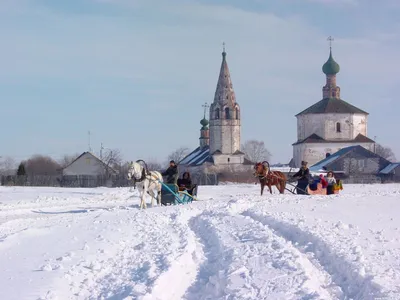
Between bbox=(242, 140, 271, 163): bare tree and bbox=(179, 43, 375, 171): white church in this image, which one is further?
bbox=(242, 140, 271, 163): bare tree

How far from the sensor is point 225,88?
299 ft

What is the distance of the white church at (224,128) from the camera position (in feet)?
297

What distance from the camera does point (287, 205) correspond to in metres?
16.6

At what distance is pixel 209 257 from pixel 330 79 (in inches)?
3090

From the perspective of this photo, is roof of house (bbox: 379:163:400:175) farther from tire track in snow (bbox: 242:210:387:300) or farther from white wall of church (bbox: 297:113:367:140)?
tire track in snow (bbox: 242:210:387:300)

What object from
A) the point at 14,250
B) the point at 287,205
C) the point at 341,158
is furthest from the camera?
the point at 341,158

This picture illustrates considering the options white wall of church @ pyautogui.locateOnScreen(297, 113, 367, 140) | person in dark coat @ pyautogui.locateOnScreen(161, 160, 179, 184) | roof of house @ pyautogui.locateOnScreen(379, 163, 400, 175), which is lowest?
person in dark coat @ pyautogui.locateOnScreen(161, 160, 179, 184)

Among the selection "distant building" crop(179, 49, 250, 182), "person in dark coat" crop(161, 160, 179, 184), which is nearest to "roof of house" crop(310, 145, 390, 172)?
"distant building" crop(179, 49, 250, 182)

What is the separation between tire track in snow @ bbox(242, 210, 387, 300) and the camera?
23.9 ft

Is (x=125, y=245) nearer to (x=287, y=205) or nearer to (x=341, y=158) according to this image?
(x=287, y=205)

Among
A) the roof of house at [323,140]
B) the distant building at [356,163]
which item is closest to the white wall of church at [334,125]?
the roof of house at [323,140]

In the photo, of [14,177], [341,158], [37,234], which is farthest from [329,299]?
[341,158]

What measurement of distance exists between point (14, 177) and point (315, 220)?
1826 inches

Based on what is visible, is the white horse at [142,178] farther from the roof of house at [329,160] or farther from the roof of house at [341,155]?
the roof of house at [329,160]
